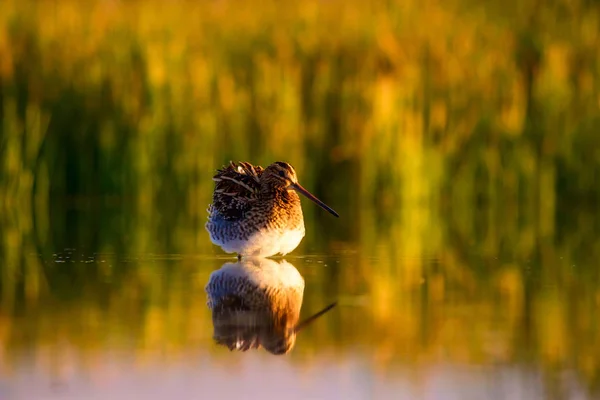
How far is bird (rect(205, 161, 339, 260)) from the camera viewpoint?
8883 millimetres

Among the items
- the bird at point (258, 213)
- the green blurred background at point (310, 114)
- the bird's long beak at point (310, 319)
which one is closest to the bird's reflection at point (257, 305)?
the bird's long beak at point (310, 319)

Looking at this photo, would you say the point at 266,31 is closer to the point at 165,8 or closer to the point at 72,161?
the point at 165,8

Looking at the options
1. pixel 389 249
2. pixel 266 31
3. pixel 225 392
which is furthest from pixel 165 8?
pixel 225 392

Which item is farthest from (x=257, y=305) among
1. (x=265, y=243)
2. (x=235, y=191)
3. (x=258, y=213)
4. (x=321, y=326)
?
(x=235, y=191)

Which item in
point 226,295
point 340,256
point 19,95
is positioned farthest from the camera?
point 19,95

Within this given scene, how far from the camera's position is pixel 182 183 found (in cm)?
1374

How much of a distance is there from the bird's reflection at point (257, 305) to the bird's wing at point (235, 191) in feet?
1.29

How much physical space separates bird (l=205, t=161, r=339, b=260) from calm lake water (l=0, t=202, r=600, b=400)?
17 centimetres

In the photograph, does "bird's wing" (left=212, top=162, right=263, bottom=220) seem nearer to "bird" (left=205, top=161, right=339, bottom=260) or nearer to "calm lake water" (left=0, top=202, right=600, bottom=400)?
"bird" (left=205, top=161, right=339, bottom=260)

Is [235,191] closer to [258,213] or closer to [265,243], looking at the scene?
[258,213]

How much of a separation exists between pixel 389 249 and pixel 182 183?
13.9 ft

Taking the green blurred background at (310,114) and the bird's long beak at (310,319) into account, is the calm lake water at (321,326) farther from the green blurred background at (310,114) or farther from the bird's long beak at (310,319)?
the green blurred background at (310,114)

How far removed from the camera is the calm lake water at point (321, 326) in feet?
16.9

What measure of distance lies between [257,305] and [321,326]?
2.29 ft
